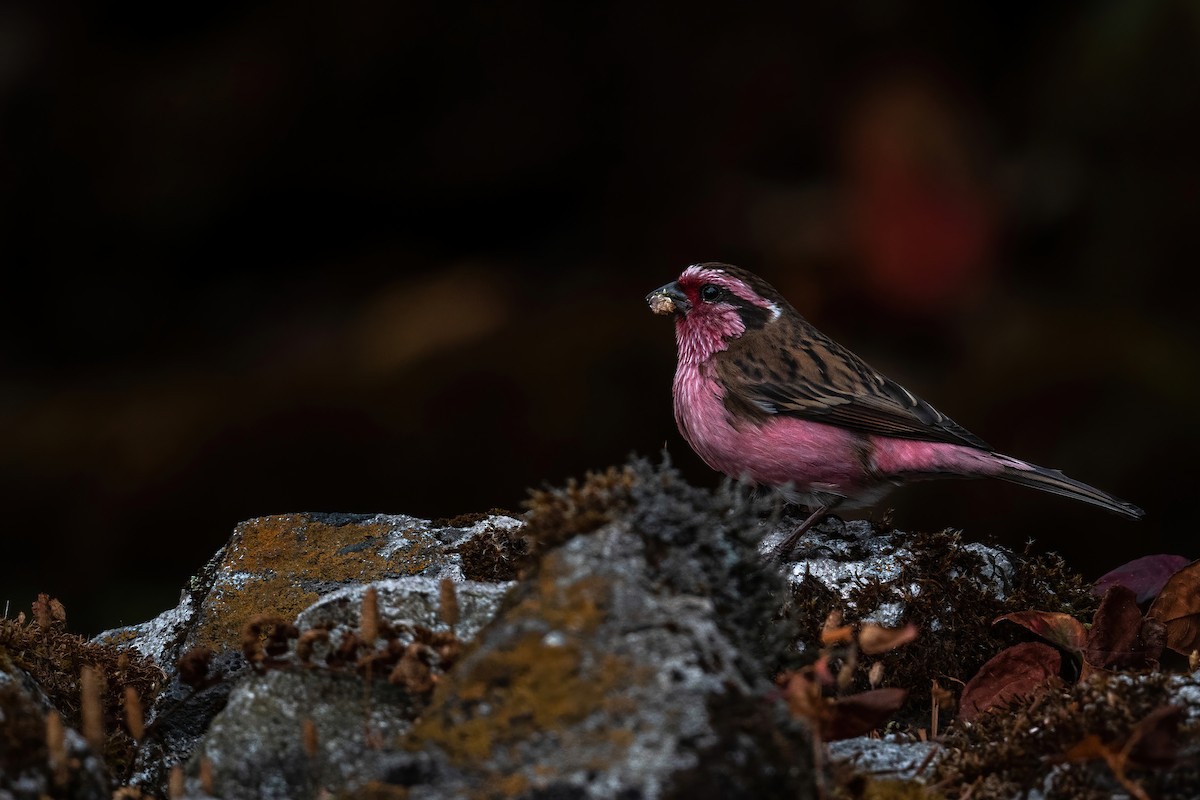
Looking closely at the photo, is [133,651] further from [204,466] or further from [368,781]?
[204,466]

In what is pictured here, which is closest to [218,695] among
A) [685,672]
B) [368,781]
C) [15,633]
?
[15,633]

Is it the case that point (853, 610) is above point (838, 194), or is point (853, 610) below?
below

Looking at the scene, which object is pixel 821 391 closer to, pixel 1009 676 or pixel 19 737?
pixel 1009 676

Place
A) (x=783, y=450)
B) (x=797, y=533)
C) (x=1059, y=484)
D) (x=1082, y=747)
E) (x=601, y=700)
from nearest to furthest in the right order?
(x=601, y=700)
(x=1082, y=747)
(x=797, y=533)
(x=1059, y=484)
(x=783, y=450)

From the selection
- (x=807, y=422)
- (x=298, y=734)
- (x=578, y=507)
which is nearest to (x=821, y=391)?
(x=807, y=422)

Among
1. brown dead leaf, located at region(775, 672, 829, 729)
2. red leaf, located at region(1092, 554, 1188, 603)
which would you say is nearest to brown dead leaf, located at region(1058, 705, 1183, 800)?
brown dead leaf, located at region(775, 672, 829, 729)

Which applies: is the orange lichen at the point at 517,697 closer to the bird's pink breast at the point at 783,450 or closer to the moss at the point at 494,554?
the moss at the point at 494,554
